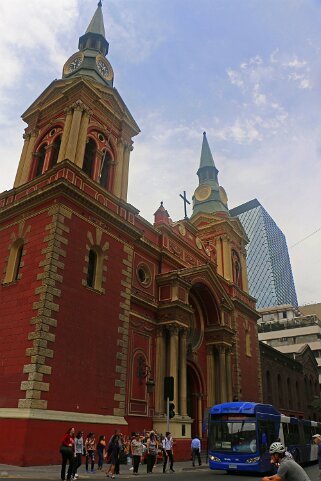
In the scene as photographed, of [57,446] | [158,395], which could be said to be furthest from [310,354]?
[57,446]

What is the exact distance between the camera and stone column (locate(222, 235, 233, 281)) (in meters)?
36.1

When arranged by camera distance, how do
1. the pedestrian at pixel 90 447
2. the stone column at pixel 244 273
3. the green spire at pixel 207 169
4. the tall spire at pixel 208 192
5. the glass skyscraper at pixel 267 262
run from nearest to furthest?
the pedestrian at pixel 90 447 < the stone column at pixel 244 273 < the tall spire at pixel 208 192 < the green spire at pixel 207 169 < the glass skyscraper at pixel 267 262

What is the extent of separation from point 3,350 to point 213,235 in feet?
78.2

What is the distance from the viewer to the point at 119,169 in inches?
1024

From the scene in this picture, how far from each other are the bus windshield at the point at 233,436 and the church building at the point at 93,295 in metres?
4.34

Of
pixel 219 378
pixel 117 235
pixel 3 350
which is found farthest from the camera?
pixel 219 378

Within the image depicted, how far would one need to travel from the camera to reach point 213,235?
37.9m

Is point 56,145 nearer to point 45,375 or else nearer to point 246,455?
point 45,375

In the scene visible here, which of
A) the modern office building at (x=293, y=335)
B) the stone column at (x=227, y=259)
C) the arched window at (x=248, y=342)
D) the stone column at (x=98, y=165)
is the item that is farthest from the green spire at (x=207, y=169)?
the modern office building at (x=293, y=335)

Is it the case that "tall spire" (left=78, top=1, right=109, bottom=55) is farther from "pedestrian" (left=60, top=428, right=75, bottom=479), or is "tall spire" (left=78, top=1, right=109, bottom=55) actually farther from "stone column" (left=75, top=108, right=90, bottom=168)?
"pedestrian" (left=60, top=428, right=75, bottom=479)

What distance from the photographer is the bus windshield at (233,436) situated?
16.7 m

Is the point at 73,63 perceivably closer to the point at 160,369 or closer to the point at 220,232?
the point at 220,232

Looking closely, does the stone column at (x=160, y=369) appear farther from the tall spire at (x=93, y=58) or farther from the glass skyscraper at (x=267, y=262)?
the glass skyscraper at (x=267, y=262)

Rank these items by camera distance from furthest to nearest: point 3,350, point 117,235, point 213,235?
point 213,235 < point 117,235 < point 3,350
